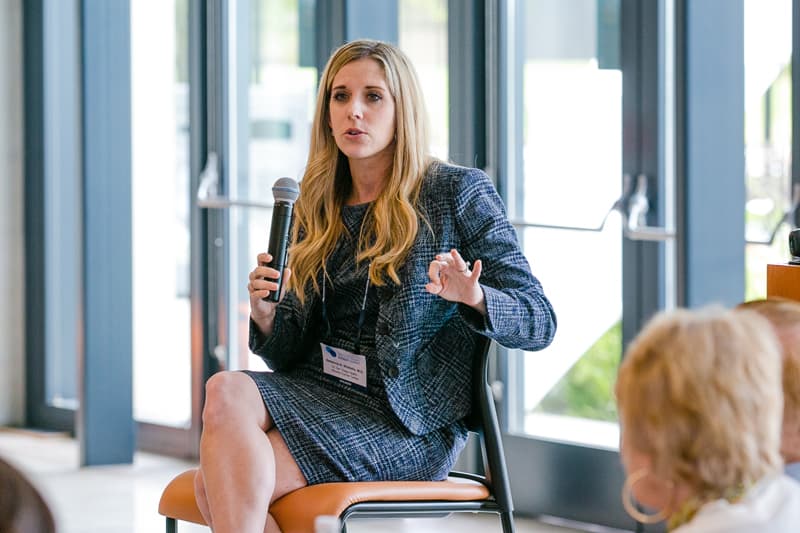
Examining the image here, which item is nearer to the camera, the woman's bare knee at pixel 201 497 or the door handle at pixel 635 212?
the woman's bare knee at pixel 201 497

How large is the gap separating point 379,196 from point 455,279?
0.41 metres

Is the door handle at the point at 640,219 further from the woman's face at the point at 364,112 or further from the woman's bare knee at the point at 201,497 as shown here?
the woman's bare knee at the point at 201,497

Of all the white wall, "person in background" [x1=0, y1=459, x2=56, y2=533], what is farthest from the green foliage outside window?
the white wall

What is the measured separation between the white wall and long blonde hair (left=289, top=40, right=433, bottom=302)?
3311 mm

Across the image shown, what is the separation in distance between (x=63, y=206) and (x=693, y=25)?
3.46m

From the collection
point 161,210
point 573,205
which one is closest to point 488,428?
point 573,205

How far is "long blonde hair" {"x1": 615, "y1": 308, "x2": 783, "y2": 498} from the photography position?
1.15 m

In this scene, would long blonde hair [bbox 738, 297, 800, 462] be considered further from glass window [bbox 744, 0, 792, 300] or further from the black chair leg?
glass window [bbox 744, 0, 792, 300]

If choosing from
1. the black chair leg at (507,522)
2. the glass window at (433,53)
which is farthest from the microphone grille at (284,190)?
the glass window at (433,53)

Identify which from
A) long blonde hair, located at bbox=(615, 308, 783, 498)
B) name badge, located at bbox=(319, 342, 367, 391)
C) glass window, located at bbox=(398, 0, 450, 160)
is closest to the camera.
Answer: long blonde hair, located at bbox=(615, 308, 783, 498)

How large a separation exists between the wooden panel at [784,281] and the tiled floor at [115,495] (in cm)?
178

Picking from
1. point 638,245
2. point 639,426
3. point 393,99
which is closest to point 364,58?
point 393,99

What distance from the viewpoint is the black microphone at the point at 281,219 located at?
7.26 feet

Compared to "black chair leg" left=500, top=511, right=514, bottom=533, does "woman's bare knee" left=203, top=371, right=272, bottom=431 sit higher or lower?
higher
